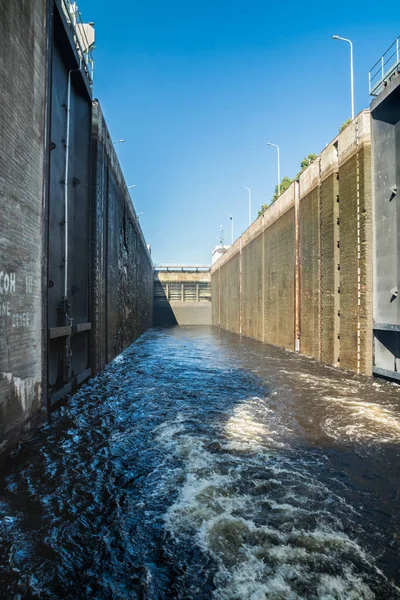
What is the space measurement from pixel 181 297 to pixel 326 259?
107ft

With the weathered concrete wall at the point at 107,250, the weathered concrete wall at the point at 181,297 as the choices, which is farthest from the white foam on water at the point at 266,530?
the weathered concrete wall at the point at 181,297

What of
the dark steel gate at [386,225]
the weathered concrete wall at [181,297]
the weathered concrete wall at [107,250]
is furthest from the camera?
the weathered concrete wall at [181,297]

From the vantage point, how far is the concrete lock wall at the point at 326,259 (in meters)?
9.92

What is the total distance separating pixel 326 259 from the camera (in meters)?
12.3

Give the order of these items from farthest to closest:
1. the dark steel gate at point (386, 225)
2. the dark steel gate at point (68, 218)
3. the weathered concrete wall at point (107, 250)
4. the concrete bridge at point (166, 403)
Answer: the weathered concrete wall at point (107, 250)
the dark steel gate at point (386, 225)
the dark steel gate at point (68, 218)
the concrete bridge at point (166, 403)

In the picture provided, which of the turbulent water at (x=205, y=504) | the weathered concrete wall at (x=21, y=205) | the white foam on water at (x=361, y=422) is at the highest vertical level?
the weathered concrete wall at (x=21, y=205)

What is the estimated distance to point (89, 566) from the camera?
260 cm

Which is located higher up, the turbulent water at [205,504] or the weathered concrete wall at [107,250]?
the weathered concrete wall at [107,250]

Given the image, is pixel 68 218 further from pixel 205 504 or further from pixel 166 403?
pixel 205 504

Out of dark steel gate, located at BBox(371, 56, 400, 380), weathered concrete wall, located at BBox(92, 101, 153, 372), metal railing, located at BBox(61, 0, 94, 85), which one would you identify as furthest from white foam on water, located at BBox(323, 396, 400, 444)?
metal railing, located at BBox(61, 0, 94, 85)

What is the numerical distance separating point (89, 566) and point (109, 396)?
5.31 metres

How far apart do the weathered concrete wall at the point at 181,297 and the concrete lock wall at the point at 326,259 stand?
22.5 meters

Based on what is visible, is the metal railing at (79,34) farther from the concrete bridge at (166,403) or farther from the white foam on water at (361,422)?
the white foam on water at (361,422)

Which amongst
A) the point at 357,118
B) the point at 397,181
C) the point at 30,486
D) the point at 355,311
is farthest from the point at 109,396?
the point at 357,118
